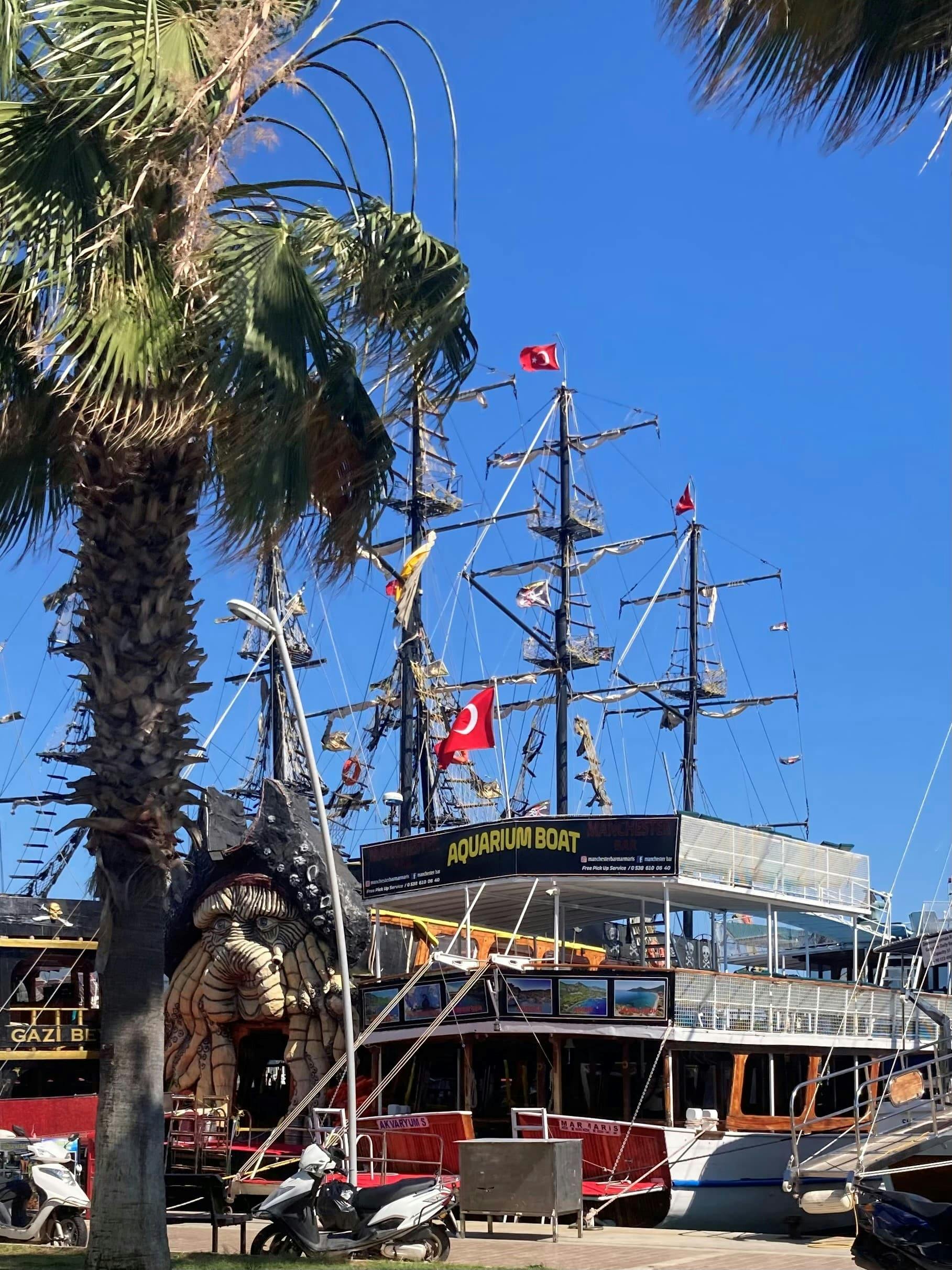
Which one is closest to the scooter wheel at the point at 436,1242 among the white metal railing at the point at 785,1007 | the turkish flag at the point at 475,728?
the white metal railing at the point at 785,1007

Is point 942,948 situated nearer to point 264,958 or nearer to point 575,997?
point 575,997

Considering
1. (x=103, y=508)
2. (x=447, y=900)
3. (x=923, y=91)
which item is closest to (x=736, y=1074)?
(x=447, y=900)

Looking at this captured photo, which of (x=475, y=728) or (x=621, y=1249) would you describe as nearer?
(x=621, y=1249)

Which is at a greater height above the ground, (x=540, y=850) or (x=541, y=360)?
(x=541, y=360)

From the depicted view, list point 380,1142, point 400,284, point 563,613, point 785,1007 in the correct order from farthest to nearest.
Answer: point 563,613 < point 785,1007 < point 380,1142 < point 400,284

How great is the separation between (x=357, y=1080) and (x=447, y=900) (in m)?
3.67

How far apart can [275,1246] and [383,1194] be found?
4.58 feet

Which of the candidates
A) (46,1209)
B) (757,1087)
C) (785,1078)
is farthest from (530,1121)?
(46,1209)

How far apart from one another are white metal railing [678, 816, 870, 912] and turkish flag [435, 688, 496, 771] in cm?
685

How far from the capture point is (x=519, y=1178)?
621 inches

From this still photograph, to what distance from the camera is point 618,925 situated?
3422cm

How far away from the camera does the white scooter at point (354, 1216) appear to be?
1323 centimetres

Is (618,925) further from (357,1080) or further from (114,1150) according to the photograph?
(114,1150)

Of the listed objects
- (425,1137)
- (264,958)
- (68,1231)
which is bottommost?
(68,1231)
